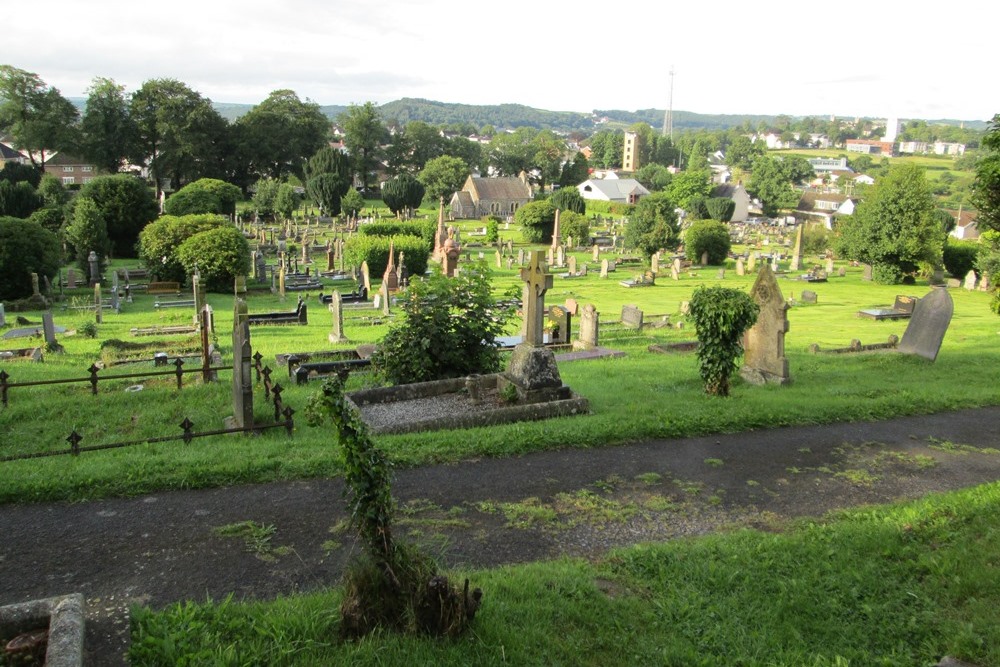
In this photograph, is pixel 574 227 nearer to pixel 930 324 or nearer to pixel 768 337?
pixel 930 324

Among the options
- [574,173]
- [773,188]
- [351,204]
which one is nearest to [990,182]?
[351,204]

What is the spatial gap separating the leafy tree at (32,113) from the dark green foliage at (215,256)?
38558 millimetres

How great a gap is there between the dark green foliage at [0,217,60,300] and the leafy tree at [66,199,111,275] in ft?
18.3

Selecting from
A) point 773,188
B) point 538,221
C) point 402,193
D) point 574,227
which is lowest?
point 574,227

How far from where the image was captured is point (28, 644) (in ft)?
12.6

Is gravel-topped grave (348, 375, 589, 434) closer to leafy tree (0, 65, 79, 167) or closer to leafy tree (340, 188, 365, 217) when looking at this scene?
leafy tree (340, 188, 365, 217)

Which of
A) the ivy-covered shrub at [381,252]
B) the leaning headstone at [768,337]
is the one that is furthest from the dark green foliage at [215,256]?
the leaning headstone at [768,337]

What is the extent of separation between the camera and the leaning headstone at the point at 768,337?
1204 cm

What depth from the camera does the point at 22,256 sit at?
25.8 meters

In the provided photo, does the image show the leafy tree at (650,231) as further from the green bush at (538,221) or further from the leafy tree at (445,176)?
the leafy tree at (445,176)

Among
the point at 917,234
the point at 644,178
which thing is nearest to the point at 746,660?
the point at 917,234

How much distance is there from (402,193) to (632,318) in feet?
161

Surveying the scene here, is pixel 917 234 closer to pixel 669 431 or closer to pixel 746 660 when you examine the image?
pixel 669 431

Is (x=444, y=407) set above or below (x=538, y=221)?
below
